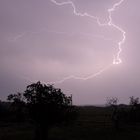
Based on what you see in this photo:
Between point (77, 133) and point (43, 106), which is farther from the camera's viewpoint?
point (77, 133)

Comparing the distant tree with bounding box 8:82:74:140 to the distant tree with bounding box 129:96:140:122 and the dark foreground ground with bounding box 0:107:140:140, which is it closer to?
the dark foreground ground with bounding box 0:107:140:140

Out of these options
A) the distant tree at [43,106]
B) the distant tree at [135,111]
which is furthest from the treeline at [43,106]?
the distant tree at [135,111]

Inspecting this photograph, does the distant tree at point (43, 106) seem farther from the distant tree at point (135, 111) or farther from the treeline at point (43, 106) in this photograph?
the distant tree at point (135, 111)

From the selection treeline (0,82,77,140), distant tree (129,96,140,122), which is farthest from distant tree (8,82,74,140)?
distant tree (129,96,140,122)

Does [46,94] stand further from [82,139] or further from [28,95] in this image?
[82,139]

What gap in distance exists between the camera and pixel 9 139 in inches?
1388

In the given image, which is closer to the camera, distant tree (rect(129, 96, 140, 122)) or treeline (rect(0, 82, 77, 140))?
treeline (rect(0, 82, 77, 140))

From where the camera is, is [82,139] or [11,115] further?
[11,115]

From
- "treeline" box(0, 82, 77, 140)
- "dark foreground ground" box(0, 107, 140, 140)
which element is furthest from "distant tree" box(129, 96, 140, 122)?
"treeline" box(0, 82, 77, 140)

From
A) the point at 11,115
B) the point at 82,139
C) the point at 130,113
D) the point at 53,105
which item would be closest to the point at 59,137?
the point at 82,139

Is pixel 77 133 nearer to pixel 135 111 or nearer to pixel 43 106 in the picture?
pixel 43 106

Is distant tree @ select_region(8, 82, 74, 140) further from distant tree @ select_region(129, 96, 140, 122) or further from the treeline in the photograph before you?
distant tree @ select_region(129, 96, 140, 122)

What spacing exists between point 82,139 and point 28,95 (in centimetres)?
715

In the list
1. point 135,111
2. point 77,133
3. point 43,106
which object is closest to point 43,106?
point 43,106
